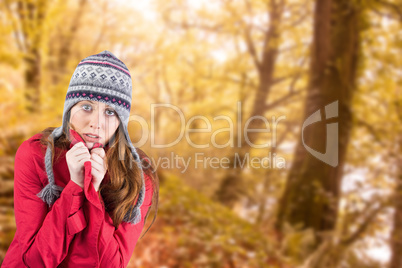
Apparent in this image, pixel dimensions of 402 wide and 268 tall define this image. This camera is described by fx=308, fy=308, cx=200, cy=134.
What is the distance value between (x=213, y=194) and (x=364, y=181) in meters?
3.94

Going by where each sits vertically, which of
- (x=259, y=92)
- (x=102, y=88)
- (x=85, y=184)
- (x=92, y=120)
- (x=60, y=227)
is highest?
(x=259, y=92)

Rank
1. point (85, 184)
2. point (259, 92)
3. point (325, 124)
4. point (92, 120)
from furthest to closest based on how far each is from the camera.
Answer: point (259, 92)
point (325, 124)
point (92, 120)
point (85, 184)

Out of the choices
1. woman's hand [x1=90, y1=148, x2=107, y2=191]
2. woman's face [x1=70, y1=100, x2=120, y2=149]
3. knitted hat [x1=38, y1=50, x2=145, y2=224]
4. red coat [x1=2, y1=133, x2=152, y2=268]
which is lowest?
red coat [x1=2, y1=133, x2=152, y2=268]

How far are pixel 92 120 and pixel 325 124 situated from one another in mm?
4924

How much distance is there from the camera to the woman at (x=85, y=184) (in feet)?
3.87

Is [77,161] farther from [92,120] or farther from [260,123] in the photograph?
[260,123]

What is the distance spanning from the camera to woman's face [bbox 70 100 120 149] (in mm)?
1352

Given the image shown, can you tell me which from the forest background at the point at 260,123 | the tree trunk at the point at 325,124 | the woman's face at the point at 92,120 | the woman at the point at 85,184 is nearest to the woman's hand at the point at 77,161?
the woman at the point at 85,184

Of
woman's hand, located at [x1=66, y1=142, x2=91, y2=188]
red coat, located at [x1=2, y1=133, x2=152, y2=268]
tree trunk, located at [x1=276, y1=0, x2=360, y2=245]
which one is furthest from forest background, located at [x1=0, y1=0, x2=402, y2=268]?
woman's hand, located at [x1=66, y1=142, x2=91, y2=188]

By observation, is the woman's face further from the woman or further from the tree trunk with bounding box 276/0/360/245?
the tree trunk with bounding box 276/0/360/245

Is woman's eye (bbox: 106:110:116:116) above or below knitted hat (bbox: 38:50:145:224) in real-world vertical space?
below

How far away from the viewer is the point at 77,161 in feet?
3.84

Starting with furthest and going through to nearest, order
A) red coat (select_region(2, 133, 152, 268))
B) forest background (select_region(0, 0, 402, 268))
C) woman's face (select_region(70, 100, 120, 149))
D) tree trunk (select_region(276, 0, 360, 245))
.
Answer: tree trunk (select_region(276, 0, 360, 245)) < forest background (select_region(0, 0, 402, 268)) < woman's face (select_region(70, 100, 120, 149)) < red coat (select_region(2, 133, 152, 268))

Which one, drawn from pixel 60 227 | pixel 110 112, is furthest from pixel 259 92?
pixel 60 227
